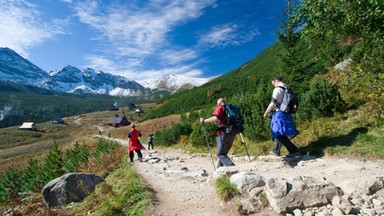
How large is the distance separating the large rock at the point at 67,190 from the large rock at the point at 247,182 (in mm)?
5690

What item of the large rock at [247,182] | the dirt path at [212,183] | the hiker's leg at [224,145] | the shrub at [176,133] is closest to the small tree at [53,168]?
the shrub at [176,133]

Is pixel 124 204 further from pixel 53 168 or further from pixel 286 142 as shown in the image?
pixel 53 168

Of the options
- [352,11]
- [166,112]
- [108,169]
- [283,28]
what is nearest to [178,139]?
[108,169]

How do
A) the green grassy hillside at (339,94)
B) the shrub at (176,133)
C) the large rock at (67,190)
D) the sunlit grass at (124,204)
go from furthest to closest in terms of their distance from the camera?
the shrub at (176,133), the large rock at (67,190), the green grassy hillside at (339,94), the sunlit grass at (124,204)

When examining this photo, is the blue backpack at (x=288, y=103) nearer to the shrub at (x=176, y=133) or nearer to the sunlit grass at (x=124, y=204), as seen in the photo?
the sunlit grass at (x=124, y=204)

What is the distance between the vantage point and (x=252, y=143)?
542 inches

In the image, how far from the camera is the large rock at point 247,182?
5.73 meters

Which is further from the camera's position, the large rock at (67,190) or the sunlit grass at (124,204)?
the large rock at (67,190)

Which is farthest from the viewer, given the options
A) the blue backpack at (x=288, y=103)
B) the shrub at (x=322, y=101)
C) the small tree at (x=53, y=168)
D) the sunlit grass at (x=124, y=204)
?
the small tree at (x=53, y=168)

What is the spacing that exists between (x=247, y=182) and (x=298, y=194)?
109 centimetres

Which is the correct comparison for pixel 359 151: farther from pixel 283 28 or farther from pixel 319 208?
pixel 283 28

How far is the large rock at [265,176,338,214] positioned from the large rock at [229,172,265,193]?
1.78 feet

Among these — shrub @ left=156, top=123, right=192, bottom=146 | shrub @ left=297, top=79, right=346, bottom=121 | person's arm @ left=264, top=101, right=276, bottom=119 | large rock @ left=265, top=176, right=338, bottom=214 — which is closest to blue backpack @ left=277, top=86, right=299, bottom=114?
person's arm @ left=264, top=101, right=276, bottom=119

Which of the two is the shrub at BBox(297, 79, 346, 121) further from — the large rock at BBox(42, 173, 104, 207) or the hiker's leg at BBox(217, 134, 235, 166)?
the large rock at BBox(42, 173, 104, 207)
